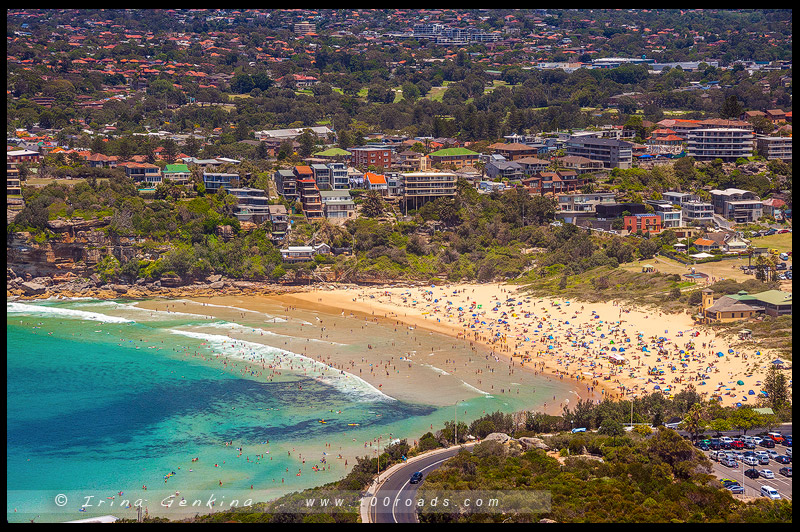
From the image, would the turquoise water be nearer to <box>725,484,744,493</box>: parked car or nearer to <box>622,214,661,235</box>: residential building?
<box>725,484,744,493</box>: parked car

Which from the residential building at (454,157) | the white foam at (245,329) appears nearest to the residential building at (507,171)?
the residential building at (454,157)

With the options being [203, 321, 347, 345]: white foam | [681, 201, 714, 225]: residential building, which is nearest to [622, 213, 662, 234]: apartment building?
[681, 201, 714, 225]: residential building

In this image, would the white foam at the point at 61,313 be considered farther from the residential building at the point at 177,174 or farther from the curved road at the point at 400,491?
the curved road at the point at 400,491

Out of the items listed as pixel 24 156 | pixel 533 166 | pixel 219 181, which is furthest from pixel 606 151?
pixel 24 156

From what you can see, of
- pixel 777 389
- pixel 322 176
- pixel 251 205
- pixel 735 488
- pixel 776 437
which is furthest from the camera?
pixel 322 176

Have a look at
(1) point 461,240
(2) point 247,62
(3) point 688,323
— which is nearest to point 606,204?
(1) point 461,240

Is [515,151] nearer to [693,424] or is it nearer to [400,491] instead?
[693,424]

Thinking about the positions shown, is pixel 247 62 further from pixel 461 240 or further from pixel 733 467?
pixel 733 467
